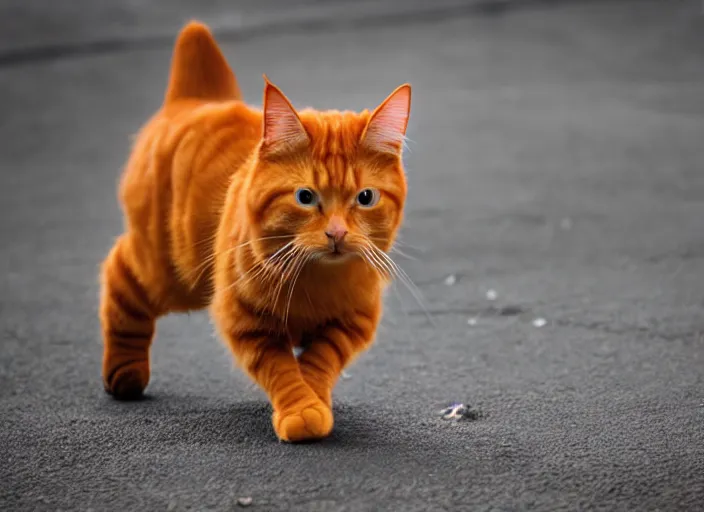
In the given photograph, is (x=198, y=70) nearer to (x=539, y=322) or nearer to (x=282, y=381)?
(x=282, y=381)

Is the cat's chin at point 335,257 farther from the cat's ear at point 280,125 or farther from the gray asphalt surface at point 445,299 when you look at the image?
the gray asphalt surface at point 445,299

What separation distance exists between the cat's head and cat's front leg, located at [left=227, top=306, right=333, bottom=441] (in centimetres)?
17

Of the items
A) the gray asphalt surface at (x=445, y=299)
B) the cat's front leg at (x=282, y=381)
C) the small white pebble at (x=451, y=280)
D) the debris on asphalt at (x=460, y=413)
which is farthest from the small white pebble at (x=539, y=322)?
the cat's front leg at (x=282, y=381)

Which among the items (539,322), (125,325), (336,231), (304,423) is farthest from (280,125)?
(539,322)

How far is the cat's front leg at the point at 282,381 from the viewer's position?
4.95 ft

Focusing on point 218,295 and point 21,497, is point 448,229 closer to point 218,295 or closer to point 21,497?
point 218,295

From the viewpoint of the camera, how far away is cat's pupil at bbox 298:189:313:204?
1.41m

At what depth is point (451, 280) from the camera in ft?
8.17

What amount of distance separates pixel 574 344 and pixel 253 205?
3.02 feet

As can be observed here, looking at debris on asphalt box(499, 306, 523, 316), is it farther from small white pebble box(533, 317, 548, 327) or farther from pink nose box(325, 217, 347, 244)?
A: pink nose box(325, 217, 347, 244)

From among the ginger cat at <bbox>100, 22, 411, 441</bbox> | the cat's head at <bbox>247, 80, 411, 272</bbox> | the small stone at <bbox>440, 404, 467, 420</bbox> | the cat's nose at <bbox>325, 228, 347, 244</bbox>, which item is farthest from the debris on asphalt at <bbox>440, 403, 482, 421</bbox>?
the cat's nose at <bbox>325, 228, 347, 244</bbox>

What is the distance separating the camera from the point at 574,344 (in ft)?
6.78

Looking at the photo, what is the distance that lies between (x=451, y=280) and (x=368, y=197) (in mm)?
1093

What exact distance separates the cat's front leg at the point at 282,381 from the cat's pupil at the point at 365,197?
0.27m
